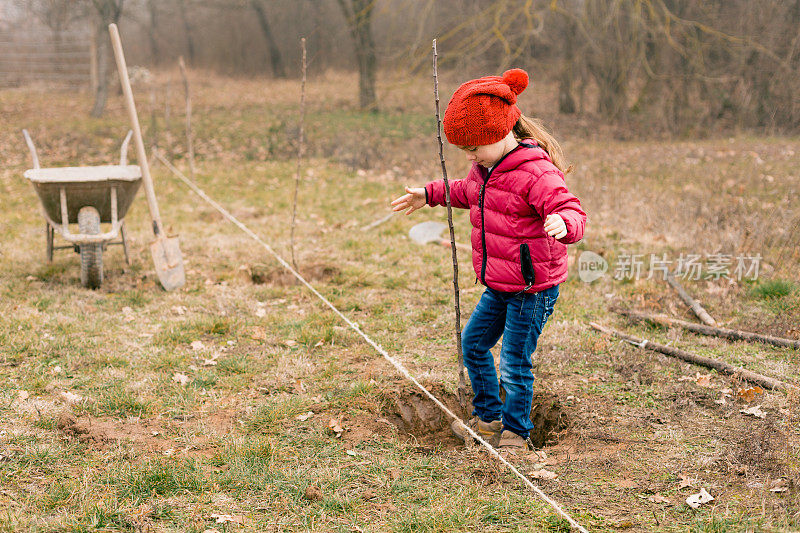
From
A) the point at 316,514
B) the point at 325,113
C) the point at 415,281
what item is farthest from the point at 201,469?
the point at 325,113

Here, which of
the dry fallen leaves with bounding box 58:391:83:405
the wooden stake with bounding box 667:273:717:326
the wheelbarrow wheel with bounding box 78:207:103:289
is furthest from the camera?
the wheelbarrow wheel with bounding box 78:207:103:289

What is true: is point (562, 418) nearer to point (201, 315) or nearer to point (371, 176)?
point (201, 315)

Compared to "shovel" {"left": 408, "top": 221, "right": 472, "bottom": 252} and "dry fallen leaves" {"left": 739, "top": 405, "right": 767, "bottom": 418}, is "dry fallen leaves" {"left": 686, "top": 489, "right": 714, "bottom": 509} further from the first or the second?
"shovel" {"left": 408, "top": 221, "right": 472, "bottom": 252}

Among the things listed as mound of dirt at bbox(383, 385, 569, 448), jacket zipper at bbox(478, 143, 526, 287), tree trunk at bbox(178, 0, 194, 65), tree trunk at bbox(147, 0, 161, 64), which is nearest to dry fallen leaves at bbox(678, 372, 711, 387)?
mound of dirt at bbox(383, 385, 569, 448)

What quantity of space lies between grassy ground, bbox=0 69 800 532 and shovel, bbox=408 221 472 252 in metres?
0.17

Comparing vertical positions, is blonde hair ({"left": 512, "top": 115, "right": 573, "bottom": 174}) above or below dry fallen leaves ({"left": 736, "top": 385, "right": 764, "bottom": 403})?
above

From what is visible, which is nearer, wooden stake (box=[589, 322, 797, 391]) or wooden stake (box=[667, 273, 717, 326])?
wooden stake (box=[589, 322, 797, 391])

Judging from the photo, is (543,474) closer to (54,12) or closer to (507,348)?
(507,348)

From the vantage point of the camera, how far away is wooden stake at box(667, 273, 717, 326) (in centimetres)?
498

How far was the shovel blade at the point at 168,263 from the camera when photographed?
A: 5711 millimetres

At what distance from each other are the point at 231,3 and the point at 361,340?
76.0 ft

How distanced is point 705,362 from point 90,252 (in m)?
4.92

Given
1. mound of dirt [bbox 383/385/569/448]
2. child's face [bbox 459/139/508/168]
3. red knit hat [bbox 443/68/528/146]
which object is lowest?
mound of dirt [bbox 383/385/569/448]

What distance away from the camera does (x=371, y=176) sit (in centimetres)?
1112
